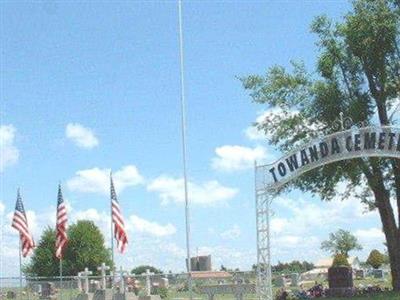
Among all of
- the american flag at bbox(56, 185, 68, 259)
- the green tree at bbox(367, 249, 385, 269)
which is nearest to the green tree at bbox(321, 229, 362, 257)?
the green tree at bbox(367, 249, 385, 269)

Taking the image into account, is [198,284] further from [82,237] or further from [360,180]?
[82,237]

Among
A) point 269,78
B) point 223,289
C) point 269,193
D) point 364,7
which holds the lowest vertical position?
point 223,289

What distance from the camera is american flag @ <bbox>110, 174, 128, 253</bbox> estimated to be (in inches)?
1257

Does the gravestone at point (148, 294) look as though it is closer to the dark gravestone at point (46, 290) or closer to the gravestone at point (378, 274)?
the dark gravestone at point (46, 290)

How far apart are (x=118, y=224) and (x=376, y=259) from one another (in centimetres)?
6114

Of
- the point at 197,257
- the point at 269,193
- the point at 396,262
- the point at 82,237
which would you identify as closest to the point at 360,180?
the point at 396,262

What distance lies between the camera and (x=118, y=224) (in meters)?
Result: 32.0

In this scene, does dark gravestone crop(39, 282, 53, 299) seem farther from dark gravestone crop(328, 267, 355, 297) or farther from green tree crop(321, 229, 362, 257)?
green tree crop(321, 229, 362, 257)

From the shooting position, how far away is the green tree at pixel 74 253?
254 feet

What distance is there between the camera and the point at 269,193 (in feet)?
78.8

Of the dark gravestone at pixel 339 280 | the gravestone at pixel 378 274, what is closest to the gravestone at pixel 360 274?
the gravestone at pixel 378 274

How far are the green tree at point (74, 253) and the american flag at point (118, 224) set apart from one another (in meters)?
45.5

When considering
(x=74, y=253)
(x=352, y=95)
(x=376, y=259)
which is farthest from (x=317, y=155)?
(x=376, y=259)

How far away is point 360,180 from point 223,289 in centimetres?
891
